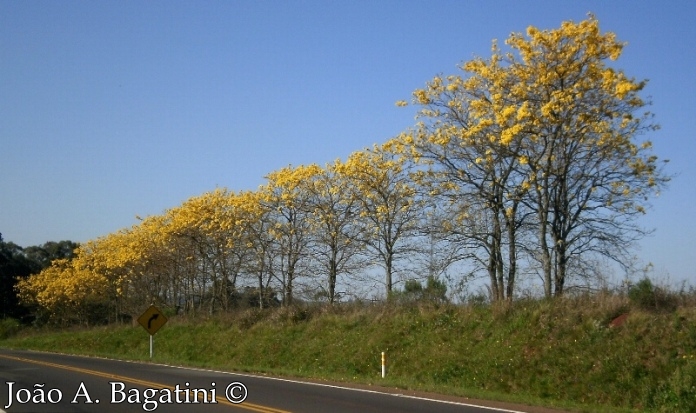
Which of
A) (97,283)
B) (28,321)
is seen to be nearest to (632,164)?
(97,283)

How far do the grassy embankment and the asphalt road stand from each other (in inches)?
94.5

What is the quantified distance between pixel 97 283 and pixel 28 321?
2267 centimetres

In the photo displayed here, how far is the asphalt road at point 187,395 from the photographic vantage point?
14.8 metres

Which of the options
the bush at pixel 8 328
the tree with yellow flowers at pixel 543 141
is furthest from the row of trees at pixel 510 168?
the bush at pixel 8 328

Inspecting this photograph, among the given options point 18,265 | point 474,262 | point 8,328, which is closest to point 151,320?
point 474,262

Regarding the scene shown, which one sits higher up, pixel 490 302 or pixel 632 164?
pixel 632 164

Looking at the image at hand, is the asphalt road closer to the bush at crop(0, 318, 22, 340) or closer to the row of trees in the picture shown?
the row of trees

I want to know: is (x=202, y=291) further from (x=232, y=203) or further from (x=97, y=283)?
(x=97, y=283)

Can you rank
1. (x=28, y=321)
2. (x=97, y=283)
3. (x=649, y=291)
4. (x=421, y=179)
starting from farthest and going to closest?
(x=28, y=321)
(x=97, y=283)
(x=421, y=179)
(x=649, y=291)

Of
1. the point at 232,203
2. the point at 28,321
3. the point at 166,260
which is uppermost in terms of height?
the point at 232,203

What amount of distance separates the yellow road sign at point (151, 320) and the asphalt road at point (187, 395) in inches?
324

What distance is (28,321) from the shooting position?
255 feet

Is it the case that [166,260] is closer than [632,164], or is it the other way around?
[632,164]

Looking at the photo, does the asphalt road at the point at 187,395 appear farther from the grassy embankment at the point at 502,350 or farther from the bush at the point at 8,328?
the bush at the point at 8,328
